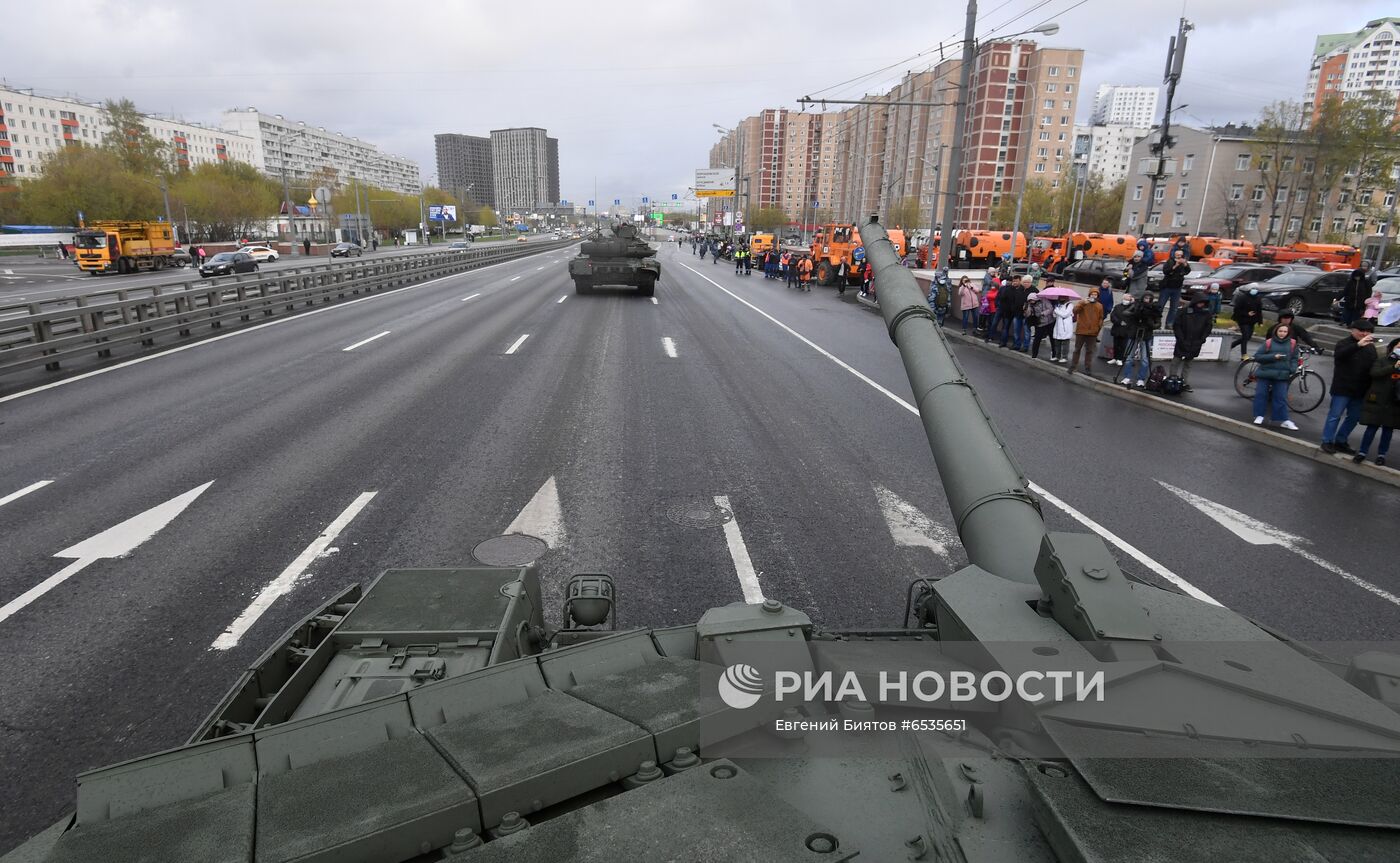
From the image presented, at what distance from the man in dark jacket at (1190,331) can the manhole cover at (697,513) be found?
10232 millimetres

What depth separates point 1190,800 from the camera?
1.61m

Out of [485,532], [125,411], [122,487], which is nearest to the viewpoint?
[485,532]

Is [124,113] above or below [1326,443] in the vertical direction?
above

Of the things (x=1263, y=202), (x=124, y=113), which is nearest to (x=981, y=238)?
(x=1263, y=202)

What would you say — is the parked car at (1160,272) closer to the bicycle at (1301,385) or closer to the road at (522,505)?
the bicycle at (1301,385)

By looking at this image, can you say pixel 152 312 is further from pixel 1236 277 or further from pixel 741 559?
pixel 1236 277

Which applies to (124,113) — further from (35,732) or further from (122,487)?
(35,732)

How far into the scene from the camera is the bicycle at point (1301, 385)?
1237cm

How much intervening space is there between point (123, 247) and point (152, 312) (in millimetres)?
37237

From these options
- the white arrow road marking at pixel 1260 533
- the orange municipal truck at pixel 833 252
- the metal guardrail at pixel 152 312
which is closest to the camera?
the white arrow road marking at pixel 1260 533

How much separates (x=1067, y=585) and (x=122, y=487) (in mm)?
9174

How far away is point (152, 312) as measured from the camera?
17.3 m

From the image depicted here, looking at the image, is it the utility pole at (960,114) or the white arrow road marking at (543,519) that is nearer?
the white arrow road marking at (543,519)

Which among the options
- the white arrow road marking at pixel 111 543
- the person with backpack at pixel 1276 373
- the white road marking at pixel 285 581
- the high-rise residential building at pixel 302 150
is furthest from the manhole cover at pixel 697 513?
the high-rise residential building at pixel 302 150
